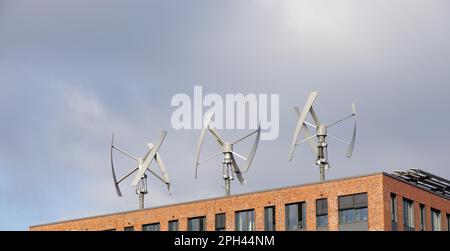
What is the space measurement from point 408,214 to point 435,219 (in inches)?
169

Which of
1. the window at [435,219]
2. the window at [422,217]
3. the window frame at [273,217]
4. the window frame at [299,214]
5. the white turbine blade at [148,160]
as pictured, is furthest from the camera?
the white turbine blade at [148,160]

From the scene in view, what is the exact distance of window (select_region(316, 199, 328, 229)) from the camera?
116m

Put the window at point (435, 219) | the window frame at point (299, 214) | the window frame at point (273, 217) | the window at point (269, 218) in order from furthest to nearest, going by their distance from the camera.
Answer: the window at point (269, 218), the window frame at point (273, 217), the window at point (435, 219), the window frame at point (299, 214)

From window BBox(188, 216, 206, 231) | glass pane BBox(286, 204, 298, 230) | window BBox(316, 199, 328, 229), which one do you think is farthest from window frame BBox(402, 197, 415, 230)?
window BBox(188, 216, 206, 231)

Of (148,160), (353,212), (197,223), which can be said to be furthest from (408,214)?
(148,160)

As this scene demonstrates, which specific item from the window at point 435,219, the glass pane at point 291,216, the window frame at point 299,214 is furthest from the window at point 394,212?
the glass pane at point 291,216

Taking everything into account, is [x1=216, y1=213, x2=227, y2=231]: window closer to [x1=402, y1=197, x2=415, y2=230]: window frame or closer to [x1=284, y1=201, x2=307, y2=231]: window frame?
[x1=284, y1=201, x2=307, y2=231]: window frame

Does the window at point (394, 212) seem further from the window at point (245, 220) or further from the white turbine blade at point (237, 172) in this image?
the white turbine blade at point (237, 172)

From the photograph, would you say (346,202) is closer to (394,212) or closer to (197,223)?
(394,212)

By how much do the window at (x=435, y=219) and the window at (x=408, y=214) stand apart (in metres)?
3.15

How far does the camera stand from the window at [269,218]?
11961 centimetres
